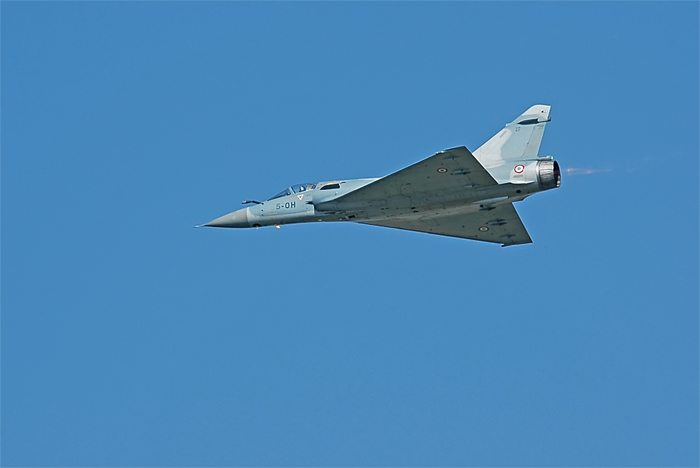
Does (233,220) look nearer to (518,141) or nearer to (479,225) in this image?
(479,225)

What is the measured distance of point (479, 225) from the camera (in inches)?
1372

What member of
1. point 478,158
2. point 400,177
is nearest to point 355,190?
point 400,177

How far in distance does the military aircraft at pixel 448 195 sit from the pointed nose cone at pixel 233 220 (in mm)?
31

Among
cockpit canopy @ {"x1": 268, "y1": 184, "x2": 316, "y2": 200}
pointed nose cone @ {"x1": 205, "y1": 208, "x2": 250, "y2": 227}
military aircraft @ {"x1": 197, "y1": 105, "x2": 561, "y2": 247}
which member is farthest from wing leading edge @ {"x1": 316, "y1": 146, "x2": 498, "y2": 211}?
pointed nose cone @ {"x1": 205, "y1": 208, "x2": 250, "y2": 227}

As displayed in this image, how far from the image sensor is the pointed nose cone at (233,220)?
3434 cm

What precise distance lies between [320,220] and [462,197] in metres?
4.72

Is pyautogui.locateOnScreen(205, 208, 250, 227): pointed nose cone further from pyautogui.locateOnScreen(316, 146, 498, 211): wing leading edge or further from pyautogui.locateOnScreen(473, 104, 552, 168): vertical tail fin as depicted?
pyautogui.locateOnScreen(473, 104, 552, 168): vertical tail fin

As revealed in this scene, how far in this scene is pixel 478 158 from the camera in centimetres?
3281

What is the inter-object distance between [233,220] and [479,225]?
7.79m

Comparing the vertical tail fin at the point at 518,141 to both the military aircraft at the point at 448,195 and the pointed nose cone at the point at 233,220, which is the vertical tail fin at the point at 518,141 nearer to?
the military aircraft at the point at 448,195

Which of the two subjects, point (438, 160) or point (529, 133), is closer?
point (438, 160)

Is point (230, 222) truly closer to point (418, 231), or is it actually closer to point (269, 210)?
point (269, 210)

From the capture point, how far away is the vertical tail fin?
3219 cm

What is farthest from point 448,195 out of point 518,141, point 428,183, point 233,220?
point 233,220
